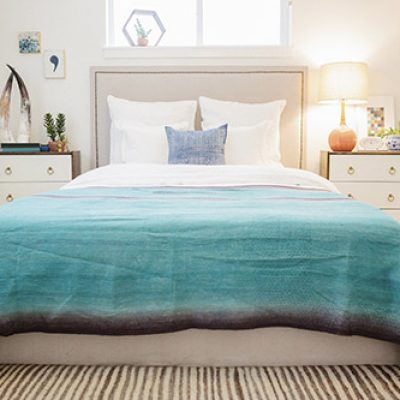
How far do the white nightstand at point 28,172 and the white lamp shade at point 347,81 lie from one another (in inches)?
72.8

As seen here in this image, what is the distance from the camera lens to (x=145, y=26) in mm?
3885

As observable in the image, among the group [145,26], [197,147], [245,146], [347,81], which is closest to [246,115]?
[245,146]

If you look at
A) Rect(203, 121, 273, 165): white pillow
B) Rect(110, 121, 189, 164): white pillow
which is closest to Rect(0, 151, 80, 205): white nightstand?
Rect(110, 121, 189, 164): white pillow

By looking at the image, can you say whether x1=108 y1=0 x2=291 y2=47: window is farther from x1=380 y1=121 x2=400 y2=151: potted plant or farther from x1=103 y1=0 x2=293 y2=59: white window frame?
x1=380 y1=121 x2=400 y2=151: potted plant

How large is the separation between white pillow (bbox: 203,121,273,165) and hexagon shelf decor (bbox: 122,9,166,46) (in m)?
1.14

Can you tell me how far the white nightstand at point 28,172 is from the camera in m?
3.37

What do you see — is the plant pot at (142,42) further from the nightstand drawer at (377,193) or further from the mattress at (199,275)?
the mattress at (199,275)

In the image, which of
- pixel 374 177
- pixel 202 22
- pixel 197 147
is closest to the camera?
pixel 197 147

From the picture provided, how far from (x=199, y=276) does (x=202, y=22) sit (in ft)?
9.51

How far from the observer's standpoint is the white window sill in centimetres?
369

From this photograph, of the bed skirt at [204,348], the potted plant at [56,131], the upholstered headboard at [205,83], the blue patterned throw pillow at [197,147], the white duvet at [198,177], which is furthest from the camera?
the upholstered headboard at [205,83]

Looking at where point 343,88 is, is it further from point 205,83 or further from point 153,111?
point 153,111

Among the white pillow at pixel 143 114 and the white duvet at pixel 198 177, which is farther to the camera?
the white pillow at pixel 143 114

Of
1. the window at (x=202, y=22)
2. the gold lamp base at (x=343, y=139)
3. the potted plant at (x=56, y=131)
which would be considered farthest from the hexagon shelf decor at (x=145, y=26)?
the gold lamp base at (x=343, y=139)
